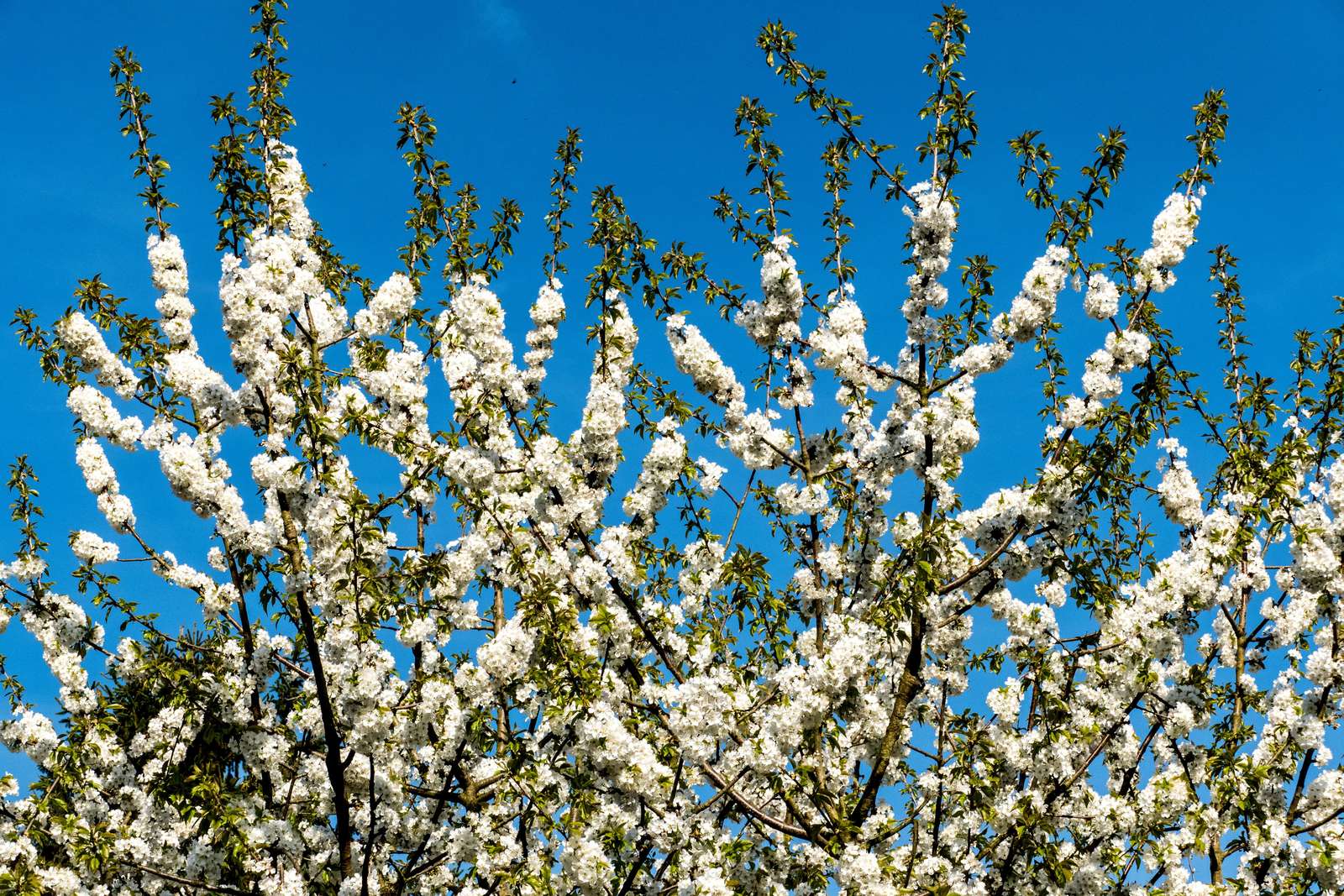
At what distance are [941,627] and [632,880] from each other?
11.8 feet

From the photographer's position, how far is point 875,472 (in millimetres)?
11609

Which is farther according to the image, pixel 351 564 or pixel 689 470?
pixel 689 470

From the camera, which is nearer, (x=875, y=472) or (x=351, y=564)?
(x=351, y=564)

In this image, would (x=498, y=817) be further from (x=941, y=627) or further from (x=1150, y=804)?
(x=1150, y=804)

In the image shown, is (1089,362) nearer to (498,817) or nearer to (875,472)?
(875,472)

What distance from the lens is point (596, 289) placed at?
1165 cm

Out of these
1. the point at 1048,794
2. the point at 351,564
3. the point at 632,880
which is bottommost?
the point at 632,880

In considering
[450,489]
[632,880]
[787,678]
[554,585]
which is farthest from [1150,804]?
[450,489]

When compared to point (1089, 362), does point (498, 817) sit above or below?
below

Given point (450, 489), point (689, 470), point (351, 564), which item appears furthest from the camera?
point (689, 470)

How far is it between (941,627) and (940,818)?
70.0 inches

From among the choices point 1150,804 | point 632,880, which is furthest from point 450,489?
point 1150,804

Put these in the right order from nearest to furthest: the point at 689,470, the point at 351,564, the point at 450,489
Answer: the point at 351,564 → the point at 450,489 → the point at 689,470

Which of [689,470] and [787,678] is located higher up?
[689,470]
